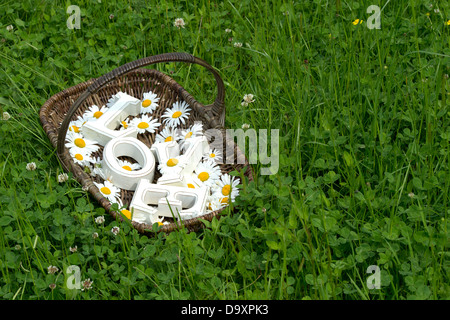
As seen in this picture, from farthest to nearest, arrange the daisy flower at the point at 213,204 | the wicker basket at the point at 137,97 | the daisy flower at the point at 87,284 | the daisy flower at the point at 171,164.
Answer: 1. the daisy flower at the point at 171,164
2. the daisy flower at the point at 213,204
3. the wicker basket at the point at 137,97
4. the daisy flower at the point at 87,284

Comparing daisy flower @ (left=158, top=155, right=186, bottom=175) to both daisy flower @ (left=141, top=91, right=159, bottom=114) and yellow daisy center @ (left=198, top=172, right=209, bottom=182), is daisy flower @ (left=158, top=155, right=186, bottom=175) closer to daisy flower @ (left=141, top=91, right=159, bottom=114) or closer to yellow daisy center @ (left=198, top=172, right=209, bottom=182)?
yellow daisy center @ (left=198, top=172, right=209, bottom=182)

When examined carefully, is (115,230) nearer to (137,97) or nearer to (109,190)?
(109,190)

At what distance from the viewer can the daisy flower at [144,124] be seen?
111 inches

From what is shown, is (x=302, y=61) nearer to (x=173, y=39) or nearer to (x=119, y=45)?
(x=173, y=39)

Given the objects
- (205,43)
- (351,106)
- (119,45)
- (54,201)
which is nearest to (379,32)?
(351,106)

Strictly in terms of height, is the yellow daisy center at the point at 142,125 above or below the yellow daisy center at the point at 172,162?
above

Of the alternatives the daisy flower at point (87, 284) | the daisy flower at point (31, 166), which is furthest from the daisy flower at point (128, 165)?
the daisy flower at point (87, 284)

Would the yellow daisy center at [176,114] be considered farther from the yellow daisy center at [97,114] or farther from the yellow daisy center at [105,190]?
the yellow daisy center at [105,190]

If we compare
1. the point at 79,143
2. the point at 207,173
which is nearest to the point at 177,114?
the point at 207,173

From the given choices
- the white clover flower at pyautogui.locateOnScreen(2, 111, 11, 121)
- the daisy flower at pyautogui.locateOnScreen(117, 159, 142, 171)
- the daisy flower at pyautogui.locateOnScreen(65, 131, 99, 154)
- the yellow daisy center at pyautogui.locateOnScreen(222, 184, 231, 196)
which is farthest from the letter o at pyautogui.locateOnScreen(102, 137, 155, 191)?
the white clover flower at pyautogui.locateOnScreen(2, 111, 11, 121)

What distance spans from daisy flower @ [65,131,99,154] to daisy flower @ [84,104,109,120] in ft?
0.47

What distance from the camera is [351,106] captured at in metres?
2.64

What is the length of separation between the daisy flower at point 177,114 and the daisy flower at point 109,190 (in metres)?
0.47

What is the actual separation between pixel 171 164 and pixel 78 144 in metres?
0.48
